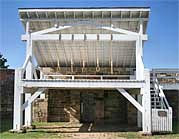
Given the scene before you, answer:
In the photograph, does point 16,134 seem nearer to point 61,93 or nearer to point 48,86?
point 48,86

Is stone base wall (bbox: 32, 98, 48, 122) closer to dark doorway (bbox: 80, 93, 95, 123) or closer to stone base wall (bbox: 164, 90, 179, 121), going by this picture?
dark doorway (bbox: 80, 93, 95, 123)

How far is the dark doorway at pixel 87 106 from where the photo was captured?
1658cm

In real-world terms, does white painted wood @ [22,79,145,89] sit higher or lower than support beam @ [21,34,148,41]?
lower

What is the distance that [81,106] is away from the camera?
16578 millimetres

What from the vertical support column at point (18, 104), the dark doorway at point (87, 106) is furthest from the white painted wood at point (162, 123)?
the dark doorway at point (87, 106)

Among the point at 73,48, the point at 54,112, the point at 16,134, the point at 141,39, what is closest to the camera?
the point at 16,134

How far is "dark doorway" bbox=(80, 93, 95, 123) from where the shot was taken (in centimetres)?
1658

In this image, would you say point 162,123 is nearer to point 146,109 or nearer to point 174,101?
point 146,109

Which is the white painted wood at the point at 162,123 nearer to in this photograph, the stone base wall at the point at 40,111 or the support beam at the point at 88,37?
the support beam at the point at 88,37

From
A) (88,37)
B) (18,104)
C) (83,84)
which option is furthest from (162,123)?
(18,104)

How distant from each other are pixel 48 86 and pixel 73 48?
4.82 metres

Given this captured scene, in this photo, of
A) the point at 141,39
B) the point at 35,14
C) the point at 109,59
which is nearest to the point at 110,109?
the point at 109,59

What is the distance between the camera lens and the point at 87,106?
1666 centimetres

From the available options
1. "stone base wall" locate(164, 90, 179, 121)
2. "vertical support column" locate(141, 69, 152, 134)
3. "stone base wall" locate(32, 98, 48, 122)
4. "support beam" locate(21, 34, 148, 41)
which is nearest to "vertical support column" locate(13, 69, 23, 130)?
"support beam" locate(21, 34, 148, 41)
